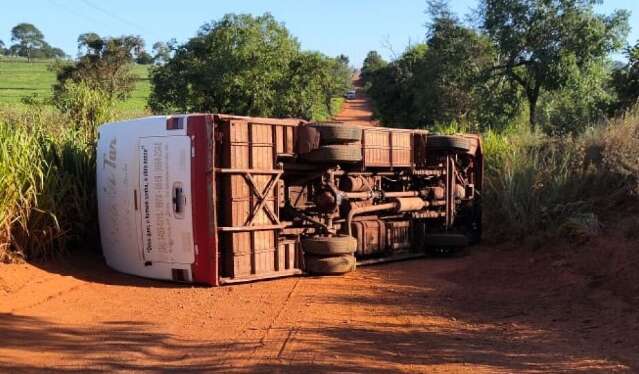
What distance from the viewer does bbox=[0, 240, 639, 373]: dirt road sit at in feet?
17.8

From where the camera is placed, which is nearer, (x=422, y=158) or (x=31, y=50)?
(x=422, y=158)

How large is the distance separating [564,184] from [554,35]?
10.2m

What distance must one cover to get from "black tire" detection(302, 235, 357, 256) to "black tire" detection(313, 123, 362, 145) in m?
1.47

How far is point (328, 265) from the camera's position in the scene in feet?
30.9

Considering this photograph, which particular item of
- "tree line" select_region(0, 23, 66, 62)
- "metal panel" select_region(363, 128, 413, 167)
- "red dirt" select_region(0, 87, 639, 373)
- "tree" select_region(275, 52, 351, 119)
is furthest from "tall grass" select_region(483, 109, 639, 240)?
"tree line" select_region(0, 23, 66, 62)

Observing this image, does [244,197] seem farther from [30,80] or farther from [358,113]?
[30,80]

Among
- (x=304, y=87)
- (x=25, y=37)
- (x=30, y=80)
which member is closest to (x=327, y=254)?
(x=304, y=87)

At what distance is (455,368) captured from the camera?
527 centimetres

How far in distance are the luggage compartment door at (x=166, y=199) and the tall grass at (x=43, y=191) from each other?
1.57 m

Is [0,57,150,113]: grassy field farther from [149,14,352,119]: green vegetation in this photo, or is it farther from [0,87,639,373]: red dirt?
[0,87,639,373]: red dirt

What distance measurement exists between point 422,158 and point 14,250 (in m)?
7.11

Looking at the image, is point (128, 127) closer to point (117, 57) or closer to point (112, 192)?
point (112, 192)

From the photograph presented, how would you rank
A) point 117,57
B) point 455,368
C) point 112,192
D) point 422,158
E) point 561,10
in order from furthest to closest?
point 117,57, point 561,10, point 422,158, point 112,192, point 455,368

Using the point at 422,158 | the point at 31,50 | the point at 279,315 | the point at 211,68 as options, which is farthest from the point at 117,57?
the point at 31,50
